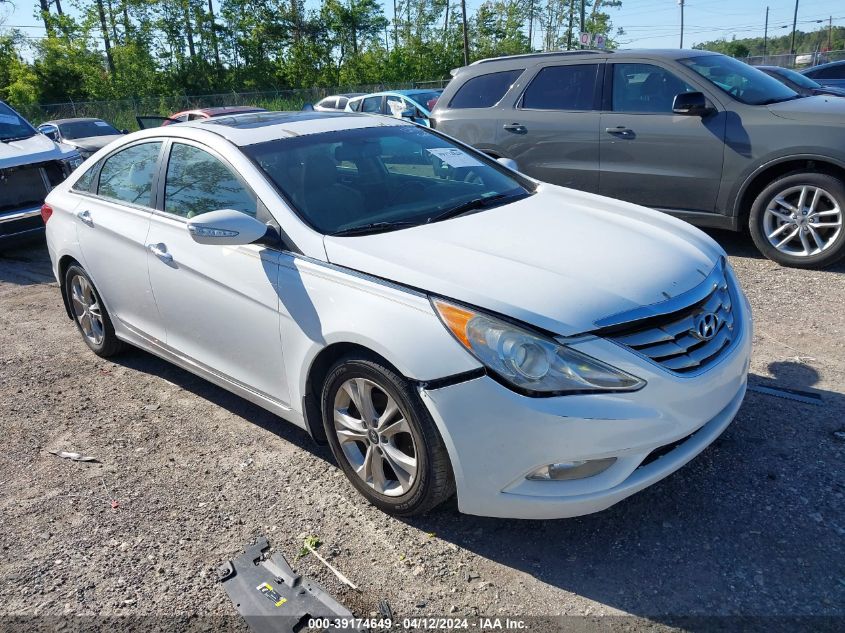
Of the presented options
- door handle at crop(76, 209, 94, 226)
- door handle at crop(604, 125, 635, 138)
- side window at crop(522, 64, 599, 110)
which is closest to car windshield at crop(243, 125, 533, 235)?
door handle at crop(76, 209, 94, 226)

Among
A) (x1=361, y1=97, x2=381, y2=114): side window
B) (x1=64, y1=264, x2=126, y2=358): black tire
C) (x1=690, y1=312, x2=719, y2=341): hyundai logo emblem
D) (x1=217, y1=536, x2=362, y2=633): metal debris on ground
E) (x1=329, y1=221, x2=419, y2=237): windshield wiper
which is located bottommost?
(x1=217, y1=536, x2=362, y2=633): metal debris on ground

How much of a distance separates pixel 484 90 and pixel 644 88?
70.5 inches

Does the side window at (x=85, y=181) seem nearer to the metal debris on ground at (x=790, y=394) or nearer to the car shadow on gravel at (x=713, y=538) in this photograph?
the car shadow on gravel at (x=713, y=538)

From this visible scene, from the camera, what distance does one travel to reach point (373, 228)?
10.5 feet

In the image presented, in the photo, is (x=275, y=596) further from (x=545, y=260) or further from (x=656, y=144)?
(x=656, y=144)

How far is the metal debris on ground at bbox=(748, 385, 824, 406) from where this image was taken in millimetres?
3712

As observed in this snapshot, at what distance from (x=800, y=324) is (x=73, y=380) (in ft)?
16.1

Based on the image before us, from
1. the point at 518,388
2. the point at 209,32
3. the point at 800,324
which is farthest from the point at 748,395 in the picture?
the point at 209,32

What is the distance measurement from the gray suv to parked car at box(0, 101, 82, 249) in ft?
15.8

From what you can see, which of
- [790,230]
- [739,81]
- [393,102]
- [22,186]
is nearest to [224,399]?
[790,230]

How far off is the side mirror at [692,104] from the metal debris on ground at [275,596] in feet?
16.8

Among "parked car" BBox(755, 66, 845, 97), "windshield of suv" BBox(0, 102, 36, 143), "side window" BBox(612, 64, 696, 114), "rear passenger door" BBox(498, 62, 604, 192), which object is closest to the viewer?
"side window" BBox(612, 64, 696, 114)

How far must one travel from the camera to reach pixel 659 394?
2480 mm

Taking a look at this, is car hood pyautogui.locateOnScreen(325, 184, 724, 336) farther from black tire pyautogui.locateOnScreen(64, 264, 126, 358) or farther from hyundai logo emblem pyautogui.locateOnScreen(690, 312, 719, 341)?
black tire pyautogui.locateOnScreen(64, 264, 126, 358)
